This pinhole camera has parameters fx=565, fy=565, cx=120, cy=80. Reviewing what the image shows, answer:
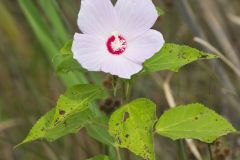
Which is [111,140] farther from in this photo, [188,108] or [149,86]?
[149,86]

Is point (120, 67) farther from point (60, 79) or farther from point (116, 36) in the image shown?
point (60, 79)

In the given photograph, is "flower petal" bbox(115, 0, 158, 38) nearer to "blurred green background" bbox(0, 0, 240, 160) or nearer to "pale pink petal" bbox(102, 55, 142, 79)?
"pale pink petal" bbox(102, 55, 142, 79)

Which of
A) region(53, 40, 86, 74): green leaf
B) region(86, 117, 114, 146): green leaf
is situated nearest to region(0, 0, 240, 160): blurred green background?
region(86, 117, 114, 146): green leaf

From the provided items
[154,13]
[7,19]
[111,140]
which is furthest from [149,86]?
[154,13]

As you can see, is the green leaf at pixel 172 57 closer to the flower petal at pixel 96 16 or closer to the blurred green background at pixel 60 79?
the flower petal at pixel 96 16

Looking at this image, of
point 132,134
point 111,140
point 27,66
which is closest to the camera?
point 132,134

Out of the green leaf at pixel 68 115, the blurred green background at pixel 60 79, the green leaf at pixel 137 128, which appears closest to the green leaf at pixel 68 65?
the green leaf at pixel 68 115
